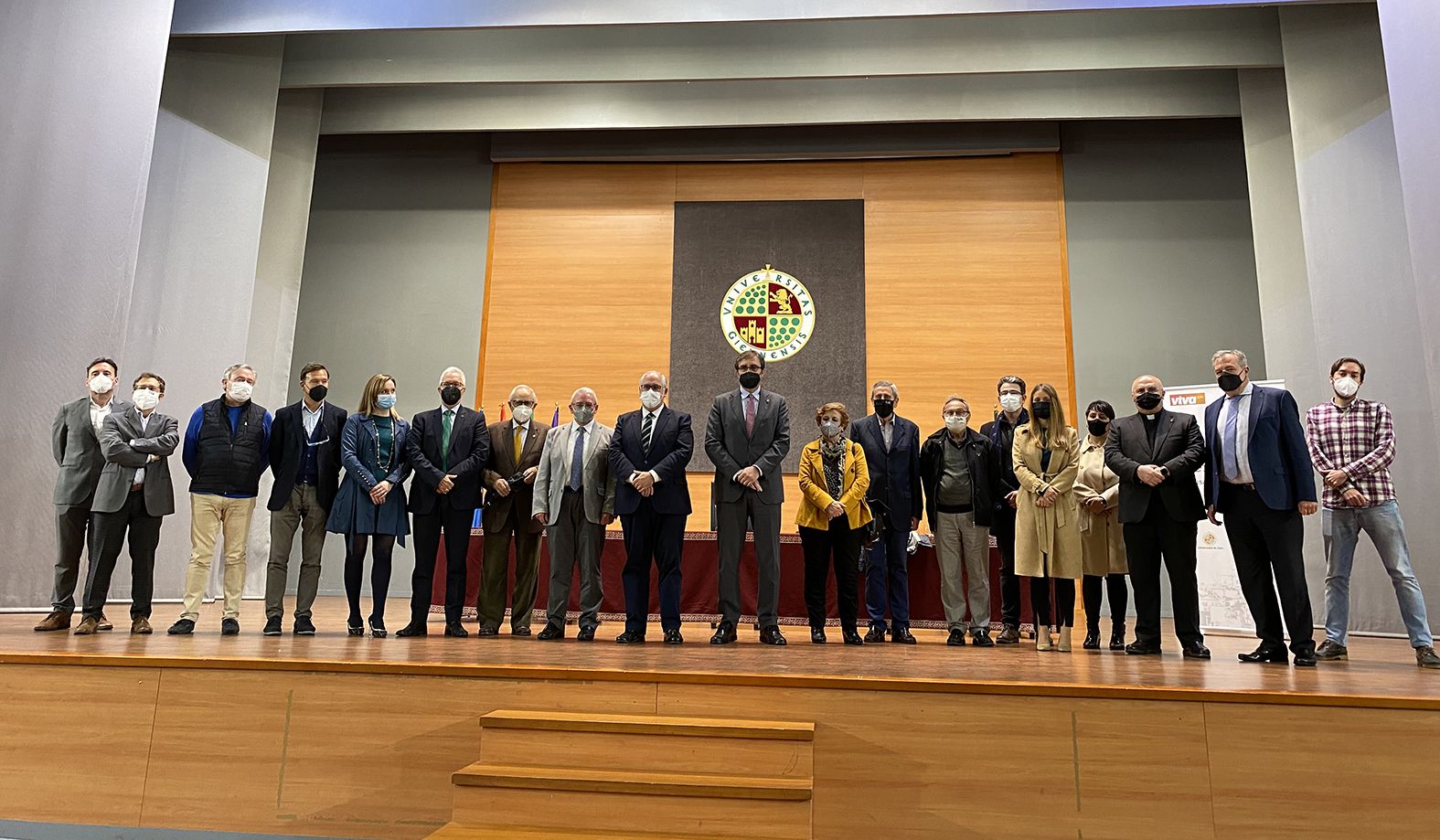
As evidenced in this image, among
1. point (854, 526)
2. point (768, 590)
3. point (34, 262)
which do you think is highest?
point (34, 262)

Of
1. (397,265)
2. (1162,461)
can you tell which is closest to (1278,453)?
(1162,461)

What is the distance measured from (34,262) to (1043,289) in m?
8.68

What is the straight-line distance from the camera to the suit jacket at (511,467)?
5.00 meters

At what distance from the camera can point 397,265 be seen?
33.3 ft

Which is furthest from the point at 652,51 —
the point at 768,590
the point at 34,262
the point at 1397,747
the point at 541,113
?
the point at 1397,747

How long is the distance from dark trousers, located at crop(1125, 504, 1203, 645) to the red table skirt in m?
1.72

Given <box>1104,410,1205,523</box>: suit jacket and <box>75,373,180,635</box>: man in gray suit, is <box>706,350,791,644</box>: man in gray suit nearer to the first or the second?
<box>1104,410,1205,523</box>: suit jacket

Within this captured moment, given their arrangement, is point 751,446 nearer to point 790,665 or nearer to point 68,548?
point 790,665

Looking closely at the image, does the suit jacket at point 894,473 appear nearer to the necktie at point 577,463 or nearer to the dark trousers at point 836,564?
the dark trousers at point 836,564

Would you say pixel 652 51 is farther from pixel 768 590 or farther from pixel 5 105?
pixel 768 590

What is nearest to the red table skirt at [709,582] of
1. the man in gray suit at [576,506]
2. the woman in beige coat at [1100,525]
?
the woman in beige coat at [1100,525]

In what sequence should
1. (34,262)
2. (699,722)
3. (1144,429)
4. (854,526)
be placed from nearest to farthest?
(699,722), (1144,429), (854,526), (34,262)

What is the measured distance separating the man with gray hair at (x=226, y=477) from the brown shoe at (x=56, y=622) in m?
0.58

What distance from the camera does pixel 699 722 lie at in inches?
118
